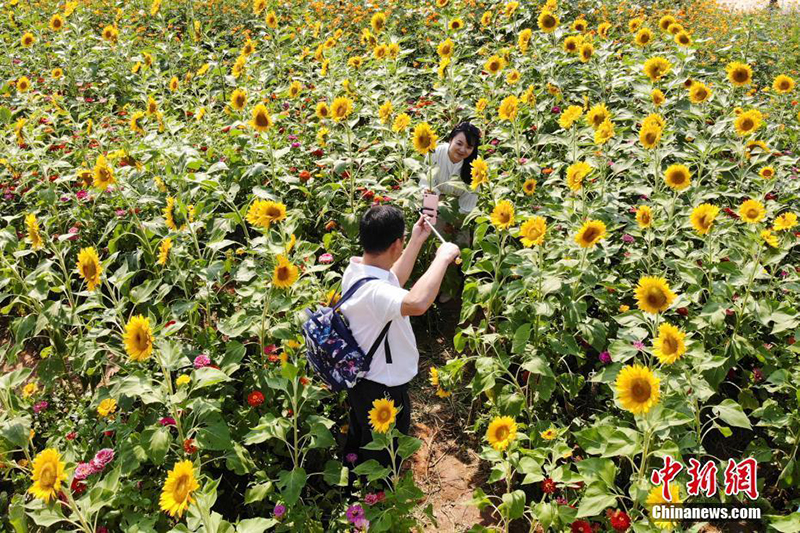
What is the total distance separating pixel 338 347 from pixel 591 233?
4.17 feet

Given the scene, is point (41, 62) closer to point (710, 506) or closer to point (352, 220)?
point (352, 220)

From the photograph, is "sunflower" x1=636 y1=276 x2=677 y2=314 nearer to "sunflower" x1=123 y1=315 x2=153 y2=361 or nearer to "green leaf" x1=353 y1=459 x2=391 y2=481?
"green leaf" x1=353 y1=459 x2=391 y2=481

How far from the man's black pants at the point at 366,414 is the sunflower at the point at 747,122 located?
262cm

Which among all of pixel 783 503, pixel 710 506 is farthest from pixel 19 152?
pixel 783 503

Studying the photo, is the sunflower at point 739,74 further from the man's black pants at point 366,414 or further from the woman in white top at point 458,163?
the man's black pants at point 366,414

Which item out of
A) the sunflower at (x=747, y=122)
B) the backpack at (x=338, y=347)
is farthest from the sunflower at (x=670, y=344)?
the sunflower at (x=747, y=122)

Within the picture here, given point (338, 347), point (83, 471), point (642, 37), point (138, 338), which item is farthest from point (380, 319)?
point (642, 37)

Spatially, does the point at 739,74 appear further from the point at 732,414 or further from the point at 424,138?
the point at 732,414

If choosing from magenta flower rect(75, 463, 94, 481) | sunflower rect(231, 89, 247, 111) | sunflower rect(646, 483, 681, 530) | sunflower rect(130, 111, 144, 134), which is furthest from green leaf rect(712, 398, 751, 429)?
sunflower rect(130, 111, 144, 134)

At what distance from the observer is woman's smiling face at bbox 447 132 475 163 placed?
3807 mm

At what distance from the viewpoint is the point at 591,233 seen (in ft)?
8.49

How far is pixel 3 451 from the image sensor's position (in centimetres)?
266

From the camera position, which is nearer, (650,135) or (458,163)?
(650,135)

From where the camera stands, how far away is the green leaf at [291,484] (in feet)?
7.79
